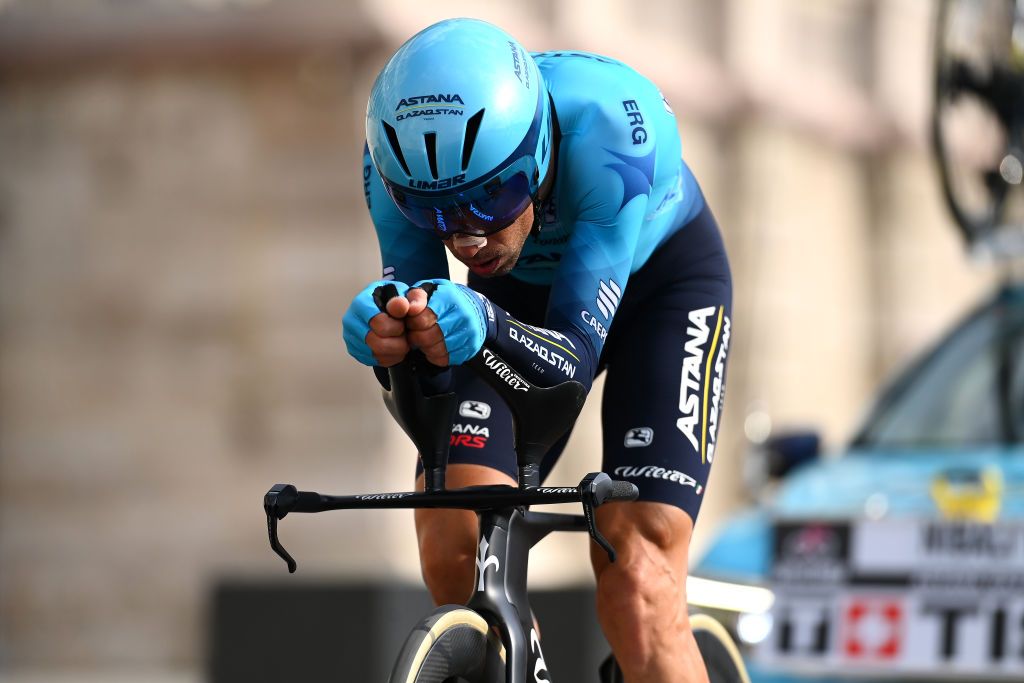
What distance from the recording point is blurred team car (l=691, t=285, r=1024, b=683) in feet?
20.9

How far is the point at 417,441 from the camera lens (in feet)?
13.1

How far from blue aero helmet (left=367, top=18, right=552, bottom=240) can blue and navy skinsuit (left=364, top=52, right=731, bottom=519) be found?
247mm

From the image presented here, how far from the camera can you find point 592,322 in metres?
4.03

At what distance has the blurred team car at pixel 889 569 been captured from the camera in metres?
6.38

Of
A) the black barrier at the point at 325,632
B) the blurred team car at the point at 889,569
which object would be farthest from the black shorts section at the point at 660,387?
the black barrier at the point at 325,632

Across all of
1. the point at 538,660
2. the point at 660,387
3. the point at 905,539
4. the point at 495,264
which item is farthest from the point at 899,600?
the point at 495,264

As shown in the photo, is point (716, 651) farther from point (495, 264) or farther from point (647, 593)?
point (495, 264)

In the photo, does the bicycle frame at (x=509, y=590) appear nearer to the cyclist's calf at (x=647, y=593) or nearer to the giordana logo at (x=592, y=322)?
the cyclist's calf at (x=647, y=593)

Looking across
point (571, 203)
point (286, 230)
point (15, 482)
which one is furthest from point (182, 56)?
point (571, 203)

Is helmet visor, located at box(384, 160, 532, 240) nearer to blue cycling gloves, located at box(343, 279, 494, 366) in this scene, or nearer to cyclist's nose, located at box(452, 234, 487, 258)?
cyclist's nose, located at box(452, 234, 487, 258)

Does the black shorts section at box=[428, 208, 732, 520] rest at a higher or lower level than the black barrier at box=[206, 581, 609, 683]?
higher

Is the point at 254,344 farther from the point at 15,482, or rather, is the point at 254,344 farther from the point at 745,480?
the point at 745,480

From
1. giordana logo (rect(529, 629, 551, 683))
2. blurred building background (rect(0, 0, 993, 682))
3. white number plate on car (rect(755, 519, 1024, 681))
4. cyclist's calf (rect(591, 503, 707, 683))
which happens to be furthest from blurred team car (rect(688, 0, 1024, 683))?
blurred building background (rect(0, 0, 993, 682))

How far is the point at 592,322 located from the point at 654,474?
53 cm
